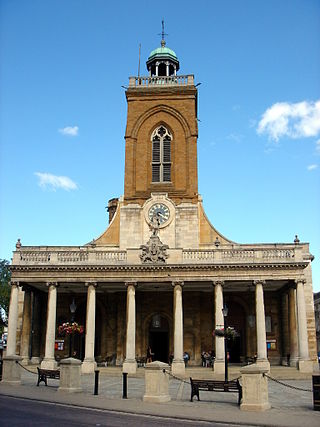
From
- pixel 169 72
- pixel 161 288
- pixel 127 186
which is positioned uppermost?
pixel 169 72

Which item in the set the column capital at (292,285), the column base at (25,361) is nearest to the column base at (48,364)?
the column base at (25,361)

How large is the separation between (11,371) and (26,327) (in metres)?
14.3

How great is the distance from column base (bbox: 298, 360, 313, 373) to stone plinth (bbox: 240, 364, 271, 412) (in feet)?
54.7

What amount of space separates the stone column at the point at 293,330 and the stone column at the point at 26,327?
19.1m

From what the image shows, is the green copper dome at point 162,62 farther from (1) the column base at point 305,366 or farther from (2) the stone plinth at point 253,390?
(2) the stone plinth at point 253,390

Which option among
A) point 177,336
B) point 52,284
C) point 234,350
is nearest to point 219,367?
point 177,336

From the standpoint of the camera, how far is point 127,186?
40.8 m

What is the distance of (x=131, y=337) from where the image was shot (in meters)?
33.3

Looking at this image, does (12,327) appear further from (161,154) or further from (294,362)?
(294,362)

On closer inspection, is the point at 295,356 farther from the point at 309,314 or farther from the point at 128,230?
the point at 128,230

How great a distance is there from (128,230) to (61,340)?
10286mm

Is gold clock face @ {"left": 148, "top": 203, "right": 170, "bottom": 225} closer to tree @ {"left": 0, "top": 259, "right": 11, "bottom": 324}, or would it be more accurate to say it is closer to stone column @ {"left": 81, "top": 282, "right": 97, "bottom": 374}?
stone column @ {"left": 81, "top": 282, "right": 97, "bottom": 374}

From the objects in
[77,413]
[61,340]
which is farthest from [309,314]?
[77,413]

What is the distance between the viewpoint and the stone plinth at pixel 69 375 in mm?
20125
